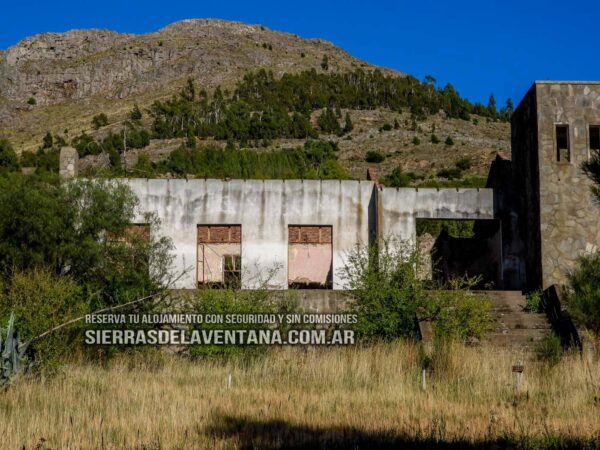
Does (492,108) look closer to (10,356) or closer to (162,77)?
(162,77)

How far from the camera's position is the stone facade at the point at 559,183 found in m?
20.5

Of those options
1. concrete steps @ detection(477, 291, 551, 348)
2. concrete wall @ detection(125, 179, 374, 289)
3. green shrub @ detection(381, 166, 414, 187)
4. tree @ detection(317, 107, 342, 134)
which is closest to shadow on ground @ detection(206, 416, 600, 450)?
concrete steps @ detection(477, 291, 551, 348)

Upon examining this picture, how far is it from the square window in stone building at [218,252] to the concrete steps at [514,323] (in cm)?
725

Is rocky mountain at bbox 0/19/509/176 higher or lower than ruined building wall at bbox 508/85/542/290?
higher

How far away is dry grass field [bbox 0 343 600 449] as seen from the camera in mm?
8508

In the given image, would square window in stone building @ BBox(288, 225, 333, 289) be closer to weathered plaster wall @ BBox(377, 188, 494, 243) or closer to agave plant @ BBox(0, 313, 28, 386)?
weathered plaster wall @ BBox(377, 188, 494, 243)

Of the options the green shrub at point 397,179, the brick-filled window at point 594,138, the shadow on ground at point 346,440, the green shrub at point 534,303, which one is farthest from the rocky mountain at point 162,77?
the shadow on ground at point 346,440

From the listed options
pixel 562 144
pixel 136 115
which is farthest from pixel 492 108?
pixel 562 144

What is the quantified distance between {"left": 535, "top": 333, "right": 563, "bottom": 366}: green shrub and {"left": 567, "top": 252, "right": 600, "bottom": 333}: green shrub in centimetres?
74

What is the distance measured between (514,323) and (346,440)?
1098 cm

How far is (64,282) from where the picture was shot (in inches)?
642

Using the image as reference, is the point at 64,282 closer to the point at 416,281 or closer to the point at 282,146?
the point at 416,281

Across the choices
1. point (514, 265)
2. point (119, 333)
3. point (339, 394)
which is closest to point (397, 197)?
point (514, 265)

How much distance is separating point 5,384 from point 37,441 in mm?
3902
